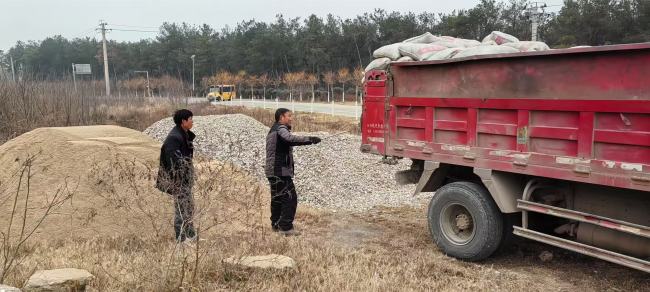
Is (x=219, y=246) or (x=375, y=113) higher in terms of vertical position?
(x=375, y=113)

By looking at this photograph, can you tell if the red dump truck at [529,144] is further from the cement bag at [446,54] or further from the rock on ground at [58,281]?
the rock on ground at [58,281]

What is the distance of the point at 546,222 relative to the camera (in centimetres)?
541

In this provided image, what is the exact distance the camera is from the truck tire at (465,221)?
5.37m

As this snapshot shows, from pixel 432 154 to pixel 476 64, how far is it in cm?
103

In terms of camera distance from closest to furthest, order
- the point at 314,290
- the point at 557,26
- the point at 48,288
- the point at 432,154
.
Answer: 1. the point at 48,288
2. the point at 314,290
3. the point at 432,154
4. the point at 557,26

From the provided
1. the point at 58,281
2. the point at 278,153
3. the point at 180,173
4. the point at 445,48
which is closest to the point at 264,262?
the point at 180,173

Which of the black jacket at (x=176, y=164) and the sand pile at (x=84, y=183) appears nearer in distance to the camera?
the black jacket at (x=176, y=164)

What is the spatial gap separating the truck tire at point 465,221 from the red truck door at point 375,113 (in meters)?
0.95

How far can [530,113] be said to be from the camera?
191 inches

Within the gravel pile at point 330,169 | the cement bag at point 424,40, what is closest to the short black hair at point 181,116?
the gravel pile at point 330,169

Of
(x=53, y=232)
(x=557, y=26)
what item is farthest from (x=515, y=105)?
(x=557, y=26)

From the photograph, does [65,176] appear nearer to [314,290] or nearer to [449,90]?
[314,290]

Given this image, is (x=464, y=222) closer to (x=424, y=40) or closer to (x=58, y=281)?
(x=424, y=40)

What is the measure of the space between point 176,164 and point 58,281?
1.69 meters
